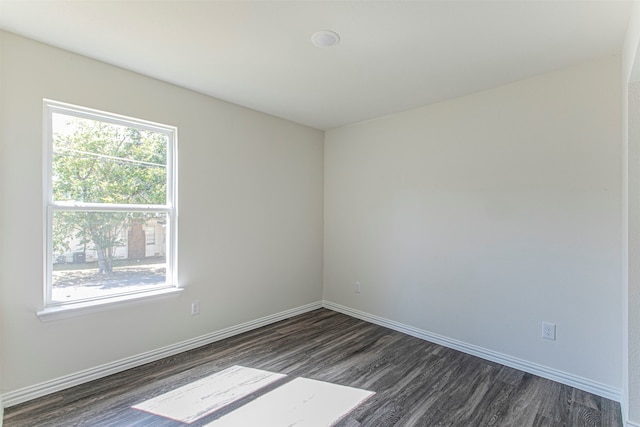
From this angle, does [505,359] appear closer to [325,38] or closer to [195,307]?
[195,307]

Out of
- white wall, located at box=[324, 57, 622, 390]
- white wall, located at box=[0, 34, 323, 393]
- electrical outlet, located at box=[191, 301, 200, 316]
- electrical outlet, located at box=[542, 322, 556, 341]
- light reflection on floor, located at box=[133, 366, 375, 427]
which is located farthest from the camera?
electrical outlet, located at box=[191, 301, 200, 316]

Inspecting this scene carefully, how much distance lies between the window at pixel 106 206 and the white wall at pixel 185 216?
10 centimetres

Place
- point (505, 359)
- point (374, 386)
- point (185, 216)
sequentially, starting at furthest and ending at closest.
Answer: point (185, 216) < point (505, 359) < point (374, 386)

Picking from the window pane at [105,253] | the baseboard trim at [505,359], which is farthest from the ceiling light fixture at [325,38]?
the baseboard trim at [505,359]

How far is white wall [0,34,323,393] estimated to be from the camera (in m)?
2.05

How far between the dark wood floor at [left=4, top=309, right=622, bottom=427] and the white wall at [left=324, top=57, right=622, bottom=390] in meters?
0.32

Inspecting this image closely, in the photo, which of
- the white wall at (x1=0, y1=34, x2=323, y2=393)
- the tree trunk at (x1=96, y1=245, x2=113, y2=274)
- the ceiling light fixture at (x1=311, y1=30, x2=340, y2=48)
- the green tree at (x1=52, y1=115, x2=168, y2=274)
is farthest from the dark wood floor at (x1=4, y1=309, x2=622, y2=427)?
the ceiling light fixture at (x1=311, y1=30, x2=340, y2=48)

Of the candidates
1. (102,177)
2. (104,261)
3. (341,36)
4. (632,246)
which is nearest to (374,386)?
(632,246)

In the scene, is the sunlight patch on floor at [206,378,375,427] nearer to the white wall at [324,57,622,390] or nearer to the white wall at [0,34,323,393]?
the white wall at [0,34,323,393]

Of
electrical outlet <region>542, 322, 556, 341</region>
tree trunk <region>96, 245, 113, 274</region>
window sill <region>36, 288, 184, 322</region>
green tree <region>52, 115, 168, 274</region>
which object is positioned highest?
green tree <region>52, 115, 168, 274</region>

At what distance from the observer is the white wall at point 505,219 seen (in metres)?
2.25

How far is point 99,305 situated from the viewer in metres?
2.35

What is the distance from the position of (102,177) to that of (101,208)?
9.9 inches

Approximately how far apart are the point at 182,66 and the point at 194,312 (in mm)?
2187
